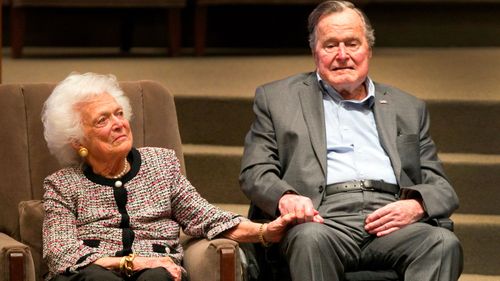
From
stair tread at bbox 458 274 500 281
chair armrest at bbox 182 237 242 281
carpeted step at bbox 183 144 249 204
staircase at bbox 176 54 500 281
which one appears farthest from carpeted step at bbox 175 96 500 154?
chair armrest at bbox 182 237 242 281

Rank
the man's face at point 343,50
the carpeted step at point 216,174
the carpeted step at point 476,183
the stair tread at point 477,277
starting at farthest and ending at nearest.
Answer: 1. the carpeted step at point 216,174
2. the carpeted step at point 476,183
3. the stair tread at point 477,277
4. the man's face at point 343,50

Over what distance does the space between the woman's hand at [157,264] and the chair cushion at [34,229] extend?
36 centimetres

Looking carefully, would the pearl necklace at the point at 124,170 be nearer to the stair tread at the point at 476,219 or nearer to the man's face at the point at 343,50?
the man's face at the point at 343,50

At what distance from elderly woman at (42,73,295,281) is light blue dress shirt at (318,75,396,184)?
38 cm

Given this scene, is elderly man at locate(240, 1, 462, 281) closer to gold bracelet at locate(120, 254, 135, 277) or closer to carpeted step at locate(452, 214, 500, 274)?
gold bracelet at locate(120, 254, 135, 277)

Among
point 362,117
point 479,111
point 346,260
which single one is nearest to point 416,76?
point 479,111

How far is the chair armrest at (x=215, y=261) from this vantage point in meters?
3.20

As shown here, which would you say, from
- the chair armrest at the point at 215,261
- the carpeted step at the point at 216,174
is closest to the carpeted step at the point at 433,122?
the carpeted step at the point at 216,174

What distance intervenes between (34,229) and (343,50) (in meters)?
1.19

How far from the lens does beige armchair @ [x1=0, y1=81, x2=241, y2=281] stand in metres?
3.21

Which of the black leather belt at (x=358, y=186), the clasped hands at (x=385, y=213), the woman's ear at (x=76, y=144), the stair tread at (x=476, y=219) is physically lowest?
the stair tread at (x=476, y=219)

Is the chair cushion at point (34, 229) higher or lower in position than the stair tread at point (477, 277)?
higher

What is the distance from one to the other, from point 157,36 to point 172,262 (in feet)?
14.4

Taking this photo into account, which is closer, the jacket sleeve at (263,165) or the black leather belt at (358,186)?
the jacket sleeve at (263,165)
